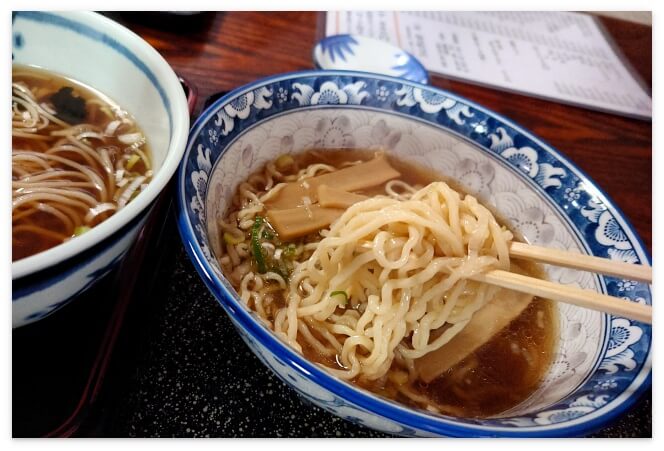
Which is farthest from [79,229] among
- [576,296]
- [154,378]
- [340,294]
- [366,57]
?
[366,57]

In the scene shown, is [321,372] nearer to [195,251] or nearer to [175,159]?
[195,251]

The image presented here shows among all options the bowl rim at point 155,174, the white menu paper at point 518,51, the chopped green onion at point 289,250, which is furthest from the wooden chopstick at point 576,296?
the white menu paper at point 518,51

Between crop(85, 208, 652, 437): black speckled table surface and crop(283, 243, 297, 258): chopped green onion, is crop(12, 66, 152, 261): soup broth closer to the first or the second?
crop(85, 208, 652, 437): black speckled table surface

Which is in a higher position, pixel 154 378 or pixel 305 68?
pixel 305 68

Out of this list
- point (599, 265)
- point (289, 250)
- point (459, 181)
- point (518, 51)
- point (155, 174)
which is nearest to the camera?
point (155, 174)

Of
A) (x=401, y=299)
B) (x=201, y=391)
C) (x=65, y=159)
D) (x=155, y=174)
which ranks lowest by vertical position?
(x=201, y=391)

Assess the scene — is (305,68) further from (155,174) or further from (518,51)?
(155,174)

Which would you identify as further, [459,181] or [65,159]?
[459,181]
